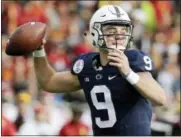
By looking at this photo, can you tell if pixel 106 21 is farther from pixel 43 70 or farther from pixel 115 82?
pixel 43 70

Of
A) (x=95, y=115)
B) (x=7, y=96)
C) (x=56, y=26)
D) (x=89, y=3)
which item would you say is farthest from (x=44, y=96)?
(x=95, y=115)

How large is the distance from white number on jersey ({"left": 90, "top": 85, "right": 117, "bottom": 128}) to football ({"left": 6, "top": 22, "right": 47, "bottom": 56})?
1.48 ft

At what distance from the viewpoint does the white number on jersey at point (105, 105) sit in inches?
181

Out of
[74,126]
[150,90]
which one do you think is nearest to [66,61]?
[74,126]

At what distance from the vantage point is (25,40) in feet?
15.3

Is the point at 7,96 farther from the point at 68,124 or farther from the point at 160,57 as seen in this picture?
the point at 160,57

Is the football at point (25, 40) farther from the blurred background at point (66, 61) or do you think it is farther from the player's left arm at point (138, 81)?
the blurred background at point (66, 61)

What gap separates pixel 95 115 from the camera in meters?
4.68

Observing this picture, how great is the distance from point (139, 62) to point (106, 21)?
31cm

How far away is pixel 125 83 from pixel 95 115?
0.28m

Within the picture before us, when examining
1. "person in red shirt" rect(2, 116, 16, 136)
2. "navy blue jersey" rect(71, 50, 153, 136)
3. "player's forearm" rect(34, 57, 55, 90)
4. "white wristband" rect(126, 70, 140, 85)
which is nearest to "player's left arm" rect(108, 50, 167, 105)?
"white wristband" rect(126, 70, 140, 85)

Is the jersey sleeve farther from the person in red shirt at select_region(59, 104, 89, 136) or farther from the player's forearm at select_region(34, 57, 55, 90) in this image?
the person in red shirt at select_region(59, 104, 89, 136)

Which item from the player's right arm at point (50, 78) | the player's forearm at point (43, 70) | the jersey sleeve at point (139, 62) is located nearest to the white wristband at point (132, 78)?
the jersey sleeve at point (139, 62)

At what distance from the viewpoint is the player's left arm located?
14.2 feet
